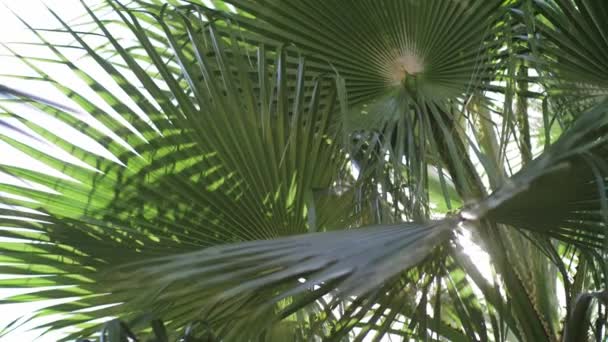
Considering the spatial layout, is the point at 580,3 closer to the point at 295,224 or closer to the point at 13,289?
the point at 295,224

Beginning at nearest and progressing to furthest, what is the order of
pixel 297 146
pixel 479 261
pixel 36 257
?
pixel 36 257 → pixel 297 146 → pixel 479 261

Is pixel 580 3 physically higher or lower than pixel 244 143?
higher

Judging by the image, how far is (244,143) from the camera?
1.33 metres

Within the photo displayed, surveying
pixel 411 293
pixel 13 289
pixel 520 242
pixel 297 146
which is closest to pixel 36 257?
pixel 13 289

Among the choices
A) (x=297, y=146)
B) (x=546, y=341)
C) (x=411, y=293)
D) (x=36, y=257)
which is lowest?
(x=546, y=341)

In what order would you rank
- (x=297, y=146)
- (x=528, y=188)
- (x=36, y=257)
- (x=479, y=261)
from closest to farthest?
(x=528, y=188) → (x=36, y=257) → (x=297, y=146) → (x=479, y=261)

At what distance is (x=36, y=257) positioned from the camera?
1.24 m

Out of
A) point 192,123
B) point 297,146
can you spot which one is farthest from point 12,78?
point 297,146

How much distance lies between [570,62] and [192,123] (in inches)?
24.8

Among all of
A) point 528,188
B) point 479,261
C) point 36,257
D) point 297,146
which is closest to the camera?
point 528,188

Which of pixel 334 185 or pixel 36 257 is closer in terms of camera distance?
pixel 36 257

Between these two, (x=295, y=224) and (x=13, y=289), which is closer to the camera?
(x=13, y=289)

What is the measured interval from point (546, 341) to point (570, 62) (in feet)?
1.50

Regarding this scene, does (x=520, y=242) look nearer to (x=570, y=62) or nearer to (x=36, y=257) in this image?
(x=570, y=62)
